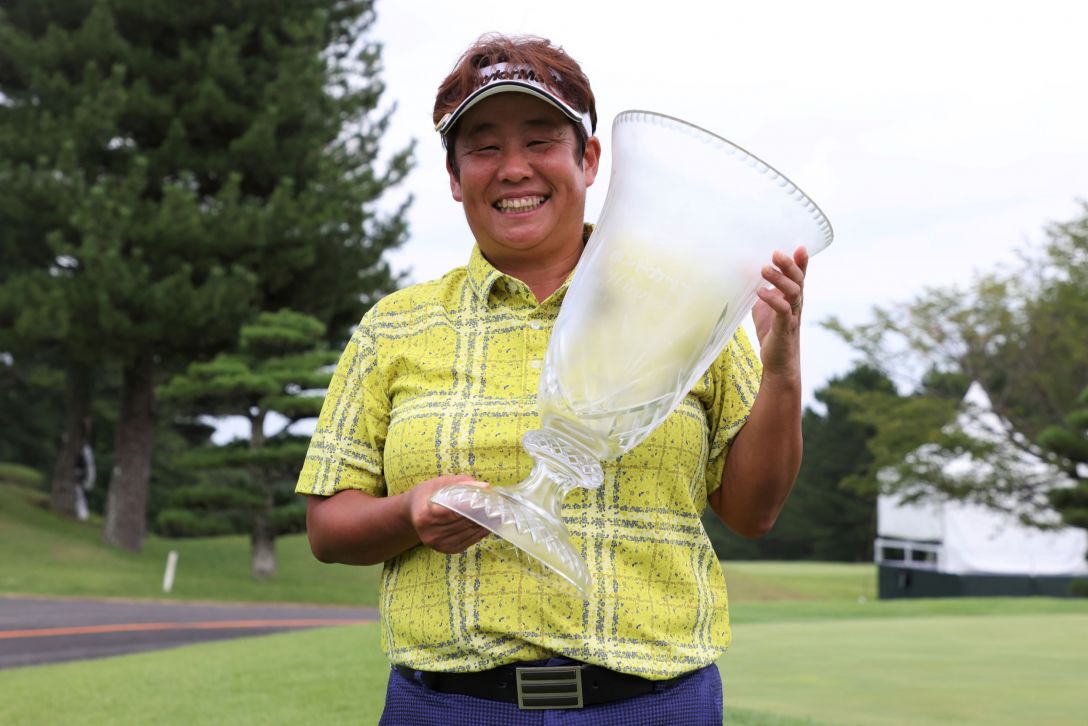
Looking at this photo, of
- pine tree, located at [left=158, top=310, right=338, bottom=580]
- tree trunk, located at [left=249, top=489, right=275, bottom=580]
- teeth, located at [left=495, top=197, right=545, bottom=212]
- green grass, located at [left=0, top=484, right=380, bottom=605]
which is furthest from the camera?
tree trunk, located at [left=249, top=489, right=275, bottom=580]

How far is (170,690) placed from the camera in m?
5.70

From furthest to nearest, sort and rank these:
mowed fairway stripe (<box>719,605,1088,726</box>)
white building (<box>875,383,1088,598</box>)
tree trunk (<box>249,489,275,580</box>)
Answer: white building (<box>875,383,1088,598</box>) → tree trunk (<box>249,489,275,580</box>) → mowed fairway stripe (<box>719,605,1088,726</box>)

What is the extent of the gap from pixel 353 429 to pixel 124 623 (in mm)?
11150

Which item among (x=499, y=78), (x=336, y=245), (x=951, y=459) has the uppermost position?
(x=336, y=245)

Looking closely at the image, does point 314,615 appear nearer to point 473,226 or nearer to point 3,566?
point 3,566

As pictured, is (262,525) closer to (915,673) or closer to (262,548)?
(262,548)

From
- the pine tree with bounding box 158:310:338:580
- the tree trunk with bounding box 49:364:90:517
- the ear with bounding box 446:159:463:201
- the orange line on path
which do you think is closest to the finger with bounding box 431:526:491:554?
the ear with bounding box 446:159:463:201

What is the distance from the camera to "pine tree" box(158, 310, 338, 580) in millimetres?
17469

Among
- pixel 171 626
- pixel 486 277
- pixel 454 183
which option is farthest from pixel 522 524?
pixel 171 626

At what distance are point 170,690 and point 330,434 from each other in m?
4.52

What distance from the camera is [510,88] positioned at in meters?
1.51

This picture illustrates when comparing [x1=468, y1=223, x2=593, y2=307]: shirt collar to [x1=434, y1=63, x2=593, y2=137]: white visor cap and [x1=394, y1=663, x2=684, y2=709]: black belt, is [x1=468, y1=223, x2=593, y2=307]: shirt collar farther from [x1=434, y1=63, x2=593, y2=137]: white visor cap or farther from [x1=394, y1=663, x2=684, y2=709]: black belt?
[x1=394, y1=663, x2=684, y2=709]: black belt

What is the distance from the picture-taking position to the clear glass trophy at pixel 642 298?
1.28 meters

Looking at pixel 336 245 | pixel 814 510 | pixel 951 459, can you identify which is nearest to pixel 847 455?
pixel 814 510
